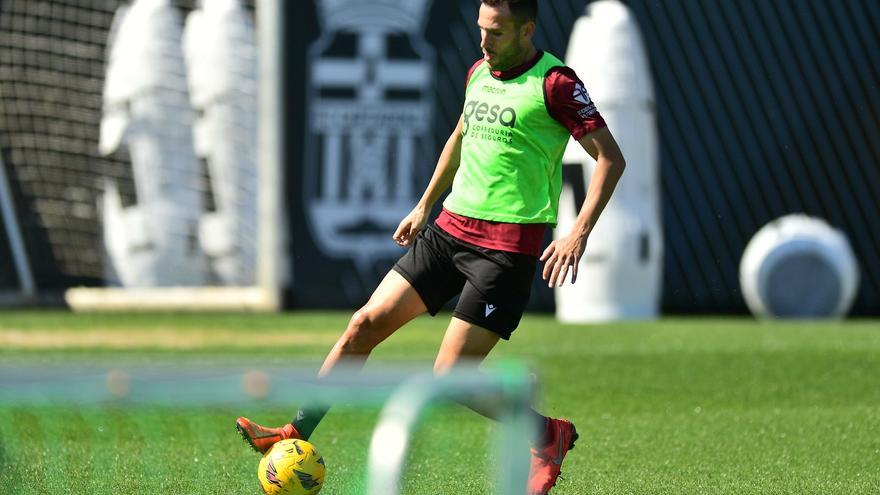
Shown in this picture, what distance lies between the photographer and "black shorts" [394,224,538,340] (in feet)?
19.7

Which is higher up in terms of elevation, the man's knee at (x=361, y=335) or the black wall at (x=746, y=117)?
the man's knee at (x=361, y=335)

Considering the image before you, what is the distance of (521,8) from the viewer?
5.82 metres

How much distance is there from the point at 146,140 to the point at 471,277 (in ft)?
37.0

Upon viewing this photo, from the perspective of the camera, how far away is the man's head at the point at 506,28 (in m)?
5.81

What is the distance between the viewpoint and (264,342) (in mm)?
13820

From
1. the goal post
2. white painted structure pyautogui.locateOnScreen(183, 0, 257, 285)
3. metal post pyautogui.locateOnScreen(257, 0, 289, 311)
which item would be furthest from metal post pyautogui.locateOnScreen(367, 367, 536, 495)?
white painted structure pyautogui.locateOnScreen(183, 0, 257, 285)

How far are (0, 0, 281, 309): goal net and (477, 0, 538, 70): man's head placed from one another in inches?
433

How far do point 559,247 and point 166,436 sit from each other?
5.46 ft

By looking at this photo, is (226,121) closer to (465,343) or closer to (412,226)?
(412,226)

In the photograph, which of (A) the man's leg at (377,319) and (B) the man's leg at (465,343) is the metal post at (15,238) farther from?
(B) the man's leg at (465,343)

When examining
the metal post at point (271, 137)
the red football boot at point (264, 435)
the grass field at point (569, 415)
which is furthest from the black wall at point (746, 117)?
the red football boot at point (264, 435)

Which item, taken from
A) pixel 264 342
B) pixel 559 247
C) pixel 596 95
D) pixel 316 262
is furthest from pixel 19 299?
pixel 559 247

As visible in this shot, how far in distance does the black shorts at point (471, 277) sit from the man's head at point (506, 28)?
78 cm

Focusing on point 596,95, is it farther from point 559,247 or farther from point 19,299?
point 559,247
